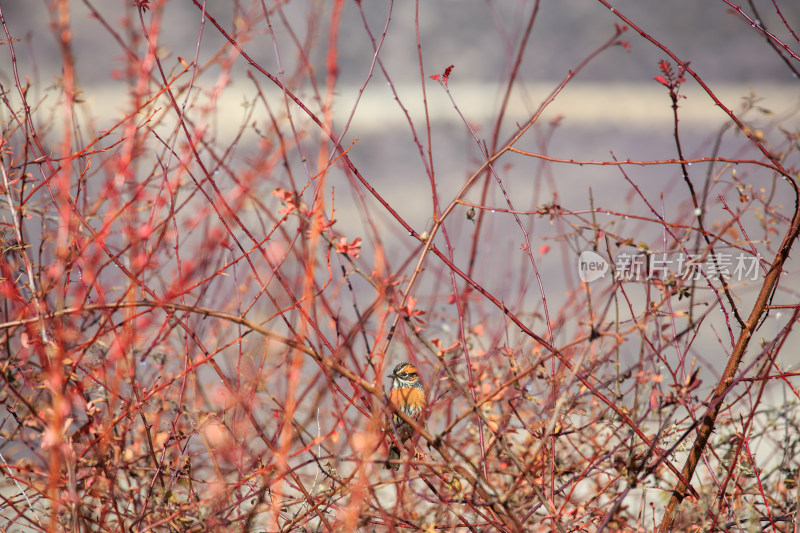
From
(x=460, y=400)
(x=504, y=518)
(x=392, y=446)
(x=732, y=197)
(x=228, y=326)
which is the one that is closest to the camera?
(x=504, y=518)

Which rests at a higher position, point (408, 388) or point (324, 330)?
point (324, 330)

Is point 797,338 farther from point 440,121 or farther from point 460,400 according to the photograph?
point 440,121

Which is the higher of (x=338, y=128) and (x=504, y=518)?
(x=338, y=128)

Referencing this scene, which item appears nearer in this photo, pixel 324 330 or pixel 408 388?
pixel 408 388

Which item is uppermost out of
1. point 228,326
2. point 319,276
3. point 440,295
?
point 319,276

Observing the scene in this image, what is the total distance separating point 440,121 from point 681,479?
1.16 meters

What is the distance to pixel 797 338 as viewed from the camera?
4.81 ft

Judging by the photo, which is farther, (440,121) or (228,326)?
(440,121)

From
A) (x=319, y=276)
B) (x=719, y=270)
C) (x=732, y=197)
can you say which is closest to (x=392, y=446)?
(x=719, y=270)

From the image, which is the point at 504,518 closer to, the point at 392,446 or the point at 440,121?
the point at 392,446

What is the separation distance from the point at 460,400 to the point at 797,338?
872 mm

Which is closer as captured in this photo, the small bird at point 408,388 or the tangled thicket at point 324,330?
the tangled thicket at point 324,330

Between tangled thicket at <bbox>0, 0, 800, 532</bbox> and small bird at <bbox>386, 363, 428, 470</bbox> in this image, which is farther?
small bird at <bbox>386, 363, 428, 470</bbox>

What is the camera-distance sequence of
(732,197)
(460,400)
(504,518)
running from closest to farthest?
(504,518) < (460,400) < (732,197)
